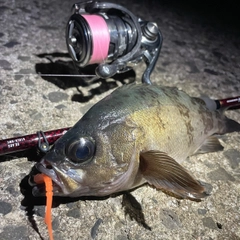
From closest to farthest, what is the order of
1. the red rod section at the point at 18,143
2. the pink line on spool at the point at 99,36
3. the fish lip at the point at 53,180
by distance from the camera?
the fish lip at the point at 53,180, the red rod section at the point at 18,143, the pink line on spool at the point at 99,36

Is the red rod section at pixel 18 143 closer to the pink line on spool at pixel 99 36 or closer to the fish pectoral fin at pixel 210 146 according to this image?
the pink line on spool at pixel 99 36

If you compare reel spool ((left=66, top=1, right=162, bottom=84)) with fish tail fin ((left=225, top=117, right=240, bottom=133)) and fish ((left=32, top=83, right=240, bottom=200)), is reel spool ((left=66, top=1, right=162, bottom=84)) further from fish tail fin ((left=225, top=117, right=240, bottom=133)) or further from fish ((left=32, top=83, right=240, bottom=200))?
fish tail fin ((left=225, top=117, right=240, bottom=133))

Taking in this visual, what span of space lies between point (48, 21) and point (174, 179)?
7.24ft

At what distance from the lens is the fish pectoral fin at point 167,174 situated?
1.26 meters

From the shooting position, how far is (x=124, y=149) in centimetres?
132

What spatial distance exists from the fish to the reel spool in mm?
386

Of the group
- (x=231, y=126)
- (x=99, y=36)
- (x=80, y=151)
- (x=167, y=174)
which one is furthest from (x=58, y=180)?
(x=231, y=126)

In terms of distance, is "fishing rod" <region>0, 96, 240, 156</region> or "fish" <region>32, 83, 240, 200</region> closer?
"fish" <region>32, 83, 240, 200</region>

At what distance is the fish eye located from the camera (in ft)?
4.06

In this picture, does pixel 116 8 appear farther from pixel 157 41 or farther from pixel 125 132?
pixel 125 132

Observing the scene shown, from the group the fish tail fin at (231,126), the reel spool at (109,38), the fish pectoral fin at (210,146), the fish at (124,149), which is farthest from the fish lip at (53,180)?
the fish tail fin at (231,126)

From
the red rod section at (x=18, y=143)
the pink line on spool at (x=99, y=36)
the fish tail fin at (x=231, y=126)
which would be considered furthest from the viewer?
the fish tail fin at (x=231, y=126)

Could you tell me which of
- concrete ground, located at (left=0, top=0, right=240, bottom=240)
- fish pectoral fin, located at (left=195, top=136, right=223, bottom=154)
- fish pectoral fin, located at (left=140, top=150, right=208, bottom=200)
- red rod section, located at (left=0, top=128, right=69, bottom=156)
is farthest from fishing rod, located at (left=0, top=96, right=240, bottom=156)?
fish pectoral fin, located at (left=195, top=136, right=223, bottom=154)

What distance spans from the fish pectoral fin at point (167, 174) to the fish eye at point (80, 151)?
23 cm
